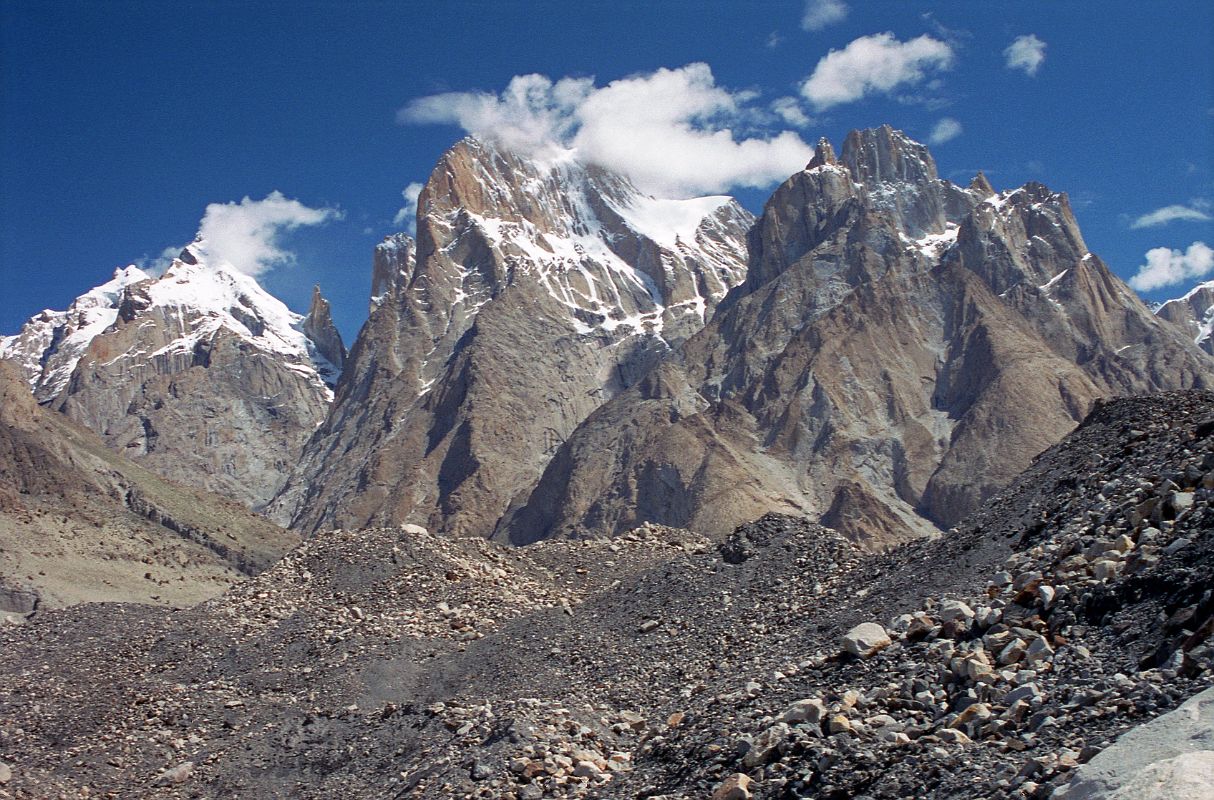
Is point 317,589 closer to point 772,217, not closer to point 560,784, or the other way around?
point 560,784

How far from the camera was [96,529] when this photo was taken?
66.2 m

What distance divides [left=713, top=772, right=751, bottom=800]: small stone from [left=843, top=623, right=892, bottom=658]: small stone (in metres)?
3.56

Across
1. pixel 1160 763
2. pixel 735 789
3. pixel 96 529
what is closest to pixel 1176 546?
pixel 1160 763

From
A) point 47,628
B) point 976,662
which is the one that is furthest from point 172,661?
point 976,662

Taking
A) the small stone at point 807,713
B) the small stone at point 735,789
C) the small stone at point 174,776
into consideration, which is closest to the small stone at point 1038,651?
the small stone at point 807,713

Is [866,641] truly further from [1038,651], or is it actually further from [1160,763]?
[1160,763]

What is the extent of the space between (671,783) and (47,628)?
17.3 m

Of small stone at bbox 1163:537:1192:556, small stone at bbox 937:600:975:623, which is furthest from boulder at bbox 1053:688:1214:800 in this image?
small stone at bbox 937:600:975:623

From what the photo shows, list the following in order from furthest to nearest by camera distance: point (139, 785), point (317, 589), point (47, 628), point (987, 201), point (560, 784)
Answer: point (987, 201), point (317, 589), point (47, 628), point (139, 785), point (560, 784)

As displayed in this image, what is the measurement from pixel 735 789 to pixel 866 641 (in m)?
4.05

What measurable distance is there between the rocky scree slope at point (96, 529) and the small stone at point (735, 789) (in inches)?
1376

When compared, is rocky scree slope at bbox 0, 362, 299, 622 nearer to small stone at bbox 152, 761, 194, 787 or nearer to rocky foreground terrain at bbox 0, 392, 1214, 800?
rocky foreground terrain at bbox 0, 392, 1214, 800

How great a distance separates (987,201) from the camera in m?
194

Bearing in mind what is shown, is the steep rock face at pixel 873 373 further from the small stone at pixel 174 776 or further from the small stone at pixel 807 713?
the small stone at pixel 807 713
